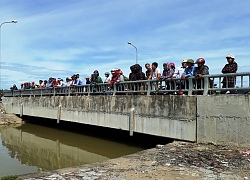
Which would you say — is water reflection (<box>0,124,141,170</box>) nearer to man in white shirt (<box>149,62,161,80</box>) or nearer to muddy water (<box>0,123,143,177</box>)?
muddy water (<box>0,123,143,177</box>)

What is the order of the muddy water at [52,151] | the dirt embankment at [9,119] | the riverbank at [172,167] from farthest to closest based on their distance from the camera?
1. the dirt embankment at [9,119]
2. the muddy water at [52,151]
3. the riverbank at [172,167]

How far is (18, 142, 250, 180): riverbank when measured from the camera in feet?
19.3

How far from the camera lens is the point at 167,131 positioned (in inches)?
402

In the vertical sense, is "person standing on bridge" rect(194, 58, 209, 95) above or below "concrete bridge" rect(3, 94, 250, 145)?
above

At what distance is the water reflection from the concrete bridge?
3.19ft

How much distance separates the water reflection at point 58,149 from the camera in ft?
36.2

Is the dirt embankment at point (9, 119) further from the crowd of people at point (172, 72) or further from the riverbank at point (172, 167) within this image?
the riverbank at point (172, 167)

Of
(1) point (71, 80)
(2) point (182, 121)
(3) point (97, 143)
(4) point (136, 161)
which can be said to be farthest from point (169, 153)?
(1) point (71, 80)

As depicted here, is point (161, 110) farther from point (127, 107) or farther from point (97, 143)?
point (97, 143)

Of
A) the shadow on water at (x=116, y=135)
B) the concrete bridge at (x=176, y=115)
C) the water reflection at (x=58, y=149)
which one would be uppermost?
the concrete bridge at (x=176, y=115)

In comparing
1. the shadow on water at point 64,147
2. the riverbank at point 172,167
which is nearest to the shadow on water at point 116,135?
the shadow on water at point 64,147

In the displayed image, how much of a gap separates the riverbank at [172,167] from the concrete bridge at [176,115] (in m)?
0.62

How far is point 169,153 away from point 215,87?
2.67 metres

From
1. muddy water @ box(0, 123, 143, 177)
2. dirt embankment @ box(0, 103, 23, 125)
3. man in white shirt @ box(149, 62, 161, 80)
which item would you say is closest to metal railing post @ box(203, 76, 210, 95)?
man in white shirt @ box(149, 62, 161, 80)
